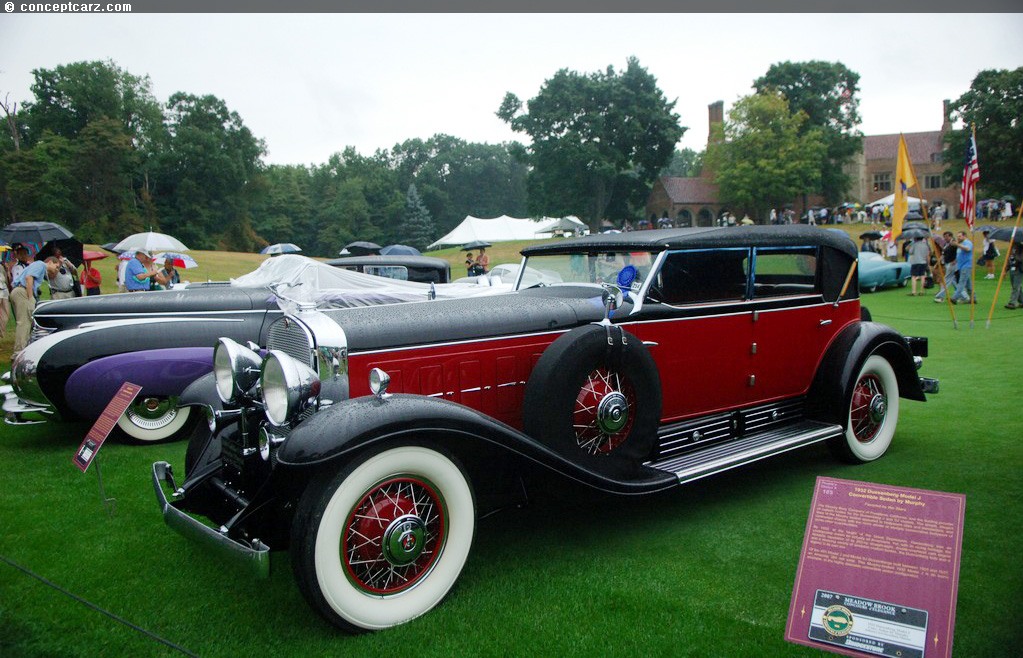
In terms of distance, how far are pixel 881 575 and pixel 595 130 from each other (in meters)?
47.1

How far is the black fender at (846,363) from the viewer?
4727 mm

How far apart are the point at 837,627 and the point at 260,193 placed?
177ft

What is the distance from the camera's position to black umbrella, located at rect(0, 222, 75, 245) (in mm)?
12039

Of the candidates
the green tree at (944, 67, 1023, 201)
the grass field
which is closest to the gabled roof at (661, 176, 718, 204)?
the green tree at (944, 67, 1023, 201)

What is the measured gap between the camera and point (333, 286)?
779cm

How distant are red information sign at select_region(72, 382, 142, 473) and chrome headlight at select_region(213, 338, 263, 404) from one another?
74 cm

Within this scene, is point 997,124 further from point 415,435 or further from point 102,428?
point 102,428

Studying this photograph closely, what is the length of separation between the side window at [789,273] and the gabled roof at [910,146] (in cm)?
6456

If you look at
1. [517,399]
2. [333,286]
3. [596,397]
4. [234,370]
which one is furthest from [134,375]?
[596,397]

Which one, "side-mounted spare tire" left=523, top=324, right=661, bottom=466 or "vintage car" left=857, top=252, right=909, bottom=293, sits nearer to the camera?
"side-mounted spare tire" left=523, top=324, right=661, bottom=466

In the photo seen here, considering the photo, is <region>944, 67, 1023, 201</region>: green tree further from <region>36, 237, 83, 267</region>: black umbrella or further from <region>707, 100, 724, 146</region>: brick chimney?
<region>36, 237, 83, 267</region>: black umbrella

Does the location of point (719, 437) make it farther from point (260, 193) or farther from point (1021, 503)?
point (260, 193)

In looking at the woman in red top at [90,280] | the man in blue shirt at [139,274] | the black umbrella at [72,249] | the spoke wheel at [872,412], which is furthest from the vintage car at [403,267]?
the spoke wheel at [872,412]

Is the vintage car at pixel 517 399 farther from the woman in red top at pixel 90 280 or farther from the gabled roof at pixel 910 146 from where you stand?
the gabled roof at pixel 910 146
